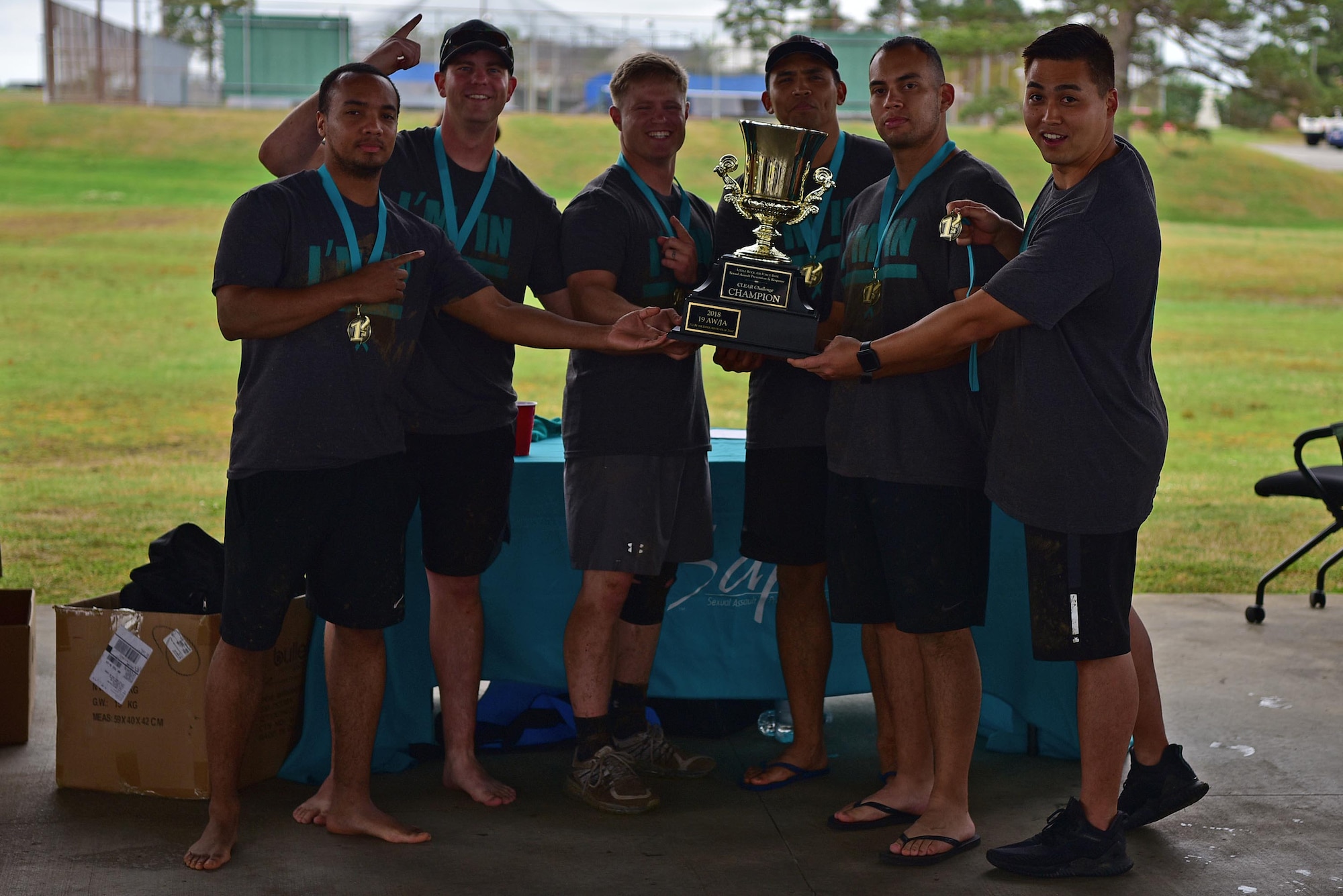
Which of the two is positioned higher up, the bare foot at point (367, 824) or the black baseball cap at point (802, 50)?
the black baseball cap at point (802, 50)

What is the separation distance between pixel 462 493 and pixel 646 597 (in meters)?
0.61

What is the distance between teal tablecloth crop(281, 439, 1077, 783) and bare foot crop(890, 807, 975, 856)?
2.49 ft

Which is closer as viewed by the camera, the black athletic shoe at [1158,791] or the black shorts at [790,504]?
the black athletic shoe at [1158,791]

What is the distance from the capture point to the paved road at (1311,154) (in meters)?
31.8

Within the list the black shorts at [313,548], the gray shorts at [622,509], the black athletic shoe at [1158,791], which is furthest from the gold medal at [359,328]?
the black athletic shoe at [1158,791]

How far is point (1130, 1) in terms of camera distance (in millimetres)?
21766

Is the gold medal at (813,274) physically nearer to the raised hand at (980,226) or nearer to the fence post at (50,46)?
the raised hand at (980,226)

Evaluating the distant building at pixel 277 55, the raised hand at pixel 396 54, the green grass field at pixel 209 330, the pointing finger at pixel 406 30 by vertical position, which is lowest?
the green grass field at pixel 209 330

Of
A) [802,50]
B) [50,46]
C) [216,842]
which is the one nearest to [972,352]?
[802,50]

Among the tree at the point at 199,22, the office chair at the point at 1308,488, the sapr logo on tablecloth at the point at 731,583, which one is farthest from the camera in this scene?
the tree at the point at 199,22

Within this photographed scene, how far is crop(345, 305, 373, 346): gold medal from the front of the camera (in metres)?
3.18

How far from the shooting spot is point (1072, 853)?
3.13 metres

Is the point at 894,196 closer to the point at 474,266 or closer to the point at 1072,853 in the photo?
the point at 474,266

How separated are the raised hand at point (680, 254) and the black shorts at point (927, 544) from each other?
2.41ft
